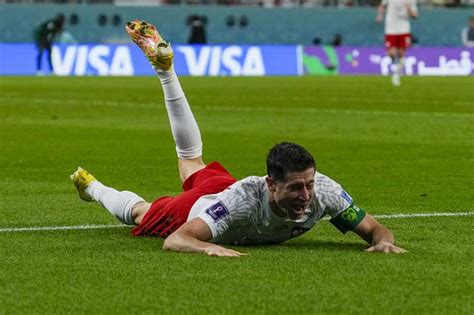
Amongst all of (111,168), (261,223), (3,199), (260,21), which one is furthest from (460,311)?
(260,21)

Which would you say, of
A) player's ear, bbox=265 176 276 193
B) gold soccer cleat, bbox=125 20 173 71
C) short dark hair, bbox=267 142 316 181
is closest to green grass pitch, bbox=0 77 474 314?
player's ear, bbox=265 176 276 193

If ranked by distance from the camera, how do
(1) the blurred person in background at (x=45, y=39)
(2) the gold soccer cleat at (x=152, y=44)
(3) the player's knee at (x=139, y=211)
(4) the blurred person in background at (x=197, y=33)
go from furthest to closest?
(4) the blurred person in background at (x=197, y=33), (1) the blurred person in background at (x=45, y=39), (2) the gold soccer cleat at (x=152, y=44), (3) the player's knee at (x=139, y=211)

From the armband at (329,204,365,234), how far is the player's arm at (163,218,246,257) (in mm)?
675

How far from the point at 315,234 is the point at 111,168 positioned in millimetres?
5829

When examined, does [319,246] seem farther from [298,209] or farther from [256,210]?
[298,209]

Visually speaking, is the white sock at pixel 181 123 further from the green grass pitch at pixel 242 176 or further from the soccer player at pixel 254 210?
the green grass pitch at pixel 242 176

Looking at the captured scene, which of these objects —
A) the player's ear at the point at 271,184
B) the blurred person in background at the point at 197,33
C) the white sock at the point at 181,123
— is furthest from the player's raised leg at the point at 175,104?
the blurred person in background at the point at 197,33

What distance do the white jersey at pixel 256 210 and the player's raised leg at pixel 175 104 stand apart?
1.47 meters

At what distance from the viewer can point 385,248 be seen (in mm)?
8305

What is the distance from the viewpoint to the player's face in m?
7.90

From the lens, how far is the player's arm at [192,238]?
8156 millimetres

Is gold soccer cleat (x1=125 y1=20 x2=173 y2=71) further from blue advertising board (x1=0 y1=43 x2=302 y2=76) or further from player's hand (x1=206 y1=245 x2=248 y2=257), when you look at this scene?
blue advertising board (x1=0 y1=43 x2=302 y2=76)

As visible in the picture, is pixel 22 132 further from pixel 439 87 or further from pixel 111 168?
pixel 439 87

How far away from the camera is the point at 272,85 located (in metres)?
36.2
